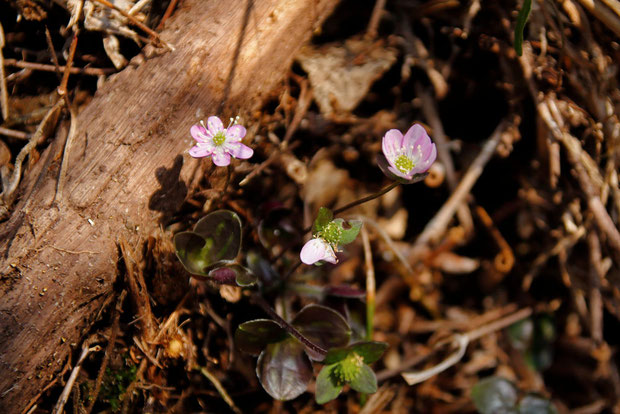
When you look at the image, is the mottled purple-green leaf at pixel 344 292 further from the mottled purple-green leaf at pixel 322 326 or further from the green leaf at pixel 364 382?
the green leaf at pixel 364 382

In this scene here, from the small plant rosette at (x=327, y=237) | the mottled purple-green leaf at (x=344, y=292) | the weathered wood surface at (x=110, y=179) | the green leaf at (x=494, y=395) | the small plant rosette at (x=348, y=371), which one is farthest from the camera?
the green leaf at (x=494, y=395)

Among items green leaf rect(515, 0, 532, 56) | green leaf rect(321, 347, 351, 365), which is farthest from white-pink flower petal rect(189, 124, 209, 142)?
green leaf rect(515, 0, 532, 56)

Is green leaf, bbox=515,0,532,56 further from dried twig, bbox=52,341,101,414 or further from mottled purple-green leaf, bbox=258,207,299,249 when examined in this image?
dried twig, bbox=52,341,101,414

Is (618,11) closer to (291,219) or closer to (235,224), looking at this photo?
(291,219)

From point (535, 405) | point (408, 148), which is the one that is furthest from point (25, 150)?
point (535, 405)

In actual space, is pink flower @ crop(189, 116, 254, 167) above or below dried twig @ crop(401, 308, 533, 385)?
above

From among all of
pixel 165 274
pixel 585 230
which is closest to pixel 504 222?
pixel 585 230

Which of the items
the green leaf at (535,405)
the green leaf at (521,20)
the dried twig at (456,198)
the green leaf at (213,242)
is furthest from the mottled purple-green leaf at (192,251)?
the green leaf at (535,405)
